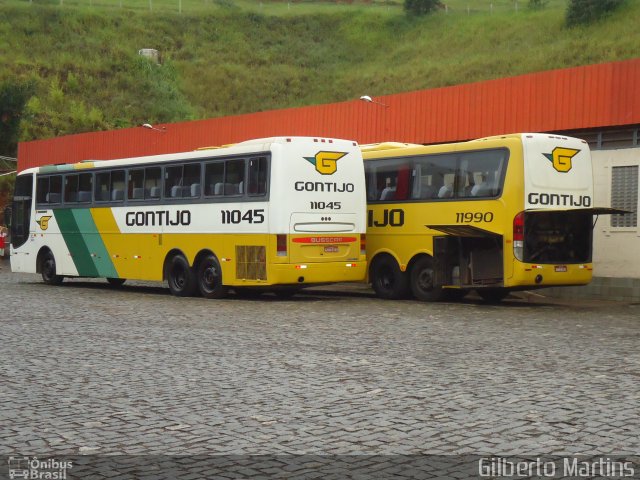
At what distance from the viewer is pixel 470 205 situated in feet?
67.2

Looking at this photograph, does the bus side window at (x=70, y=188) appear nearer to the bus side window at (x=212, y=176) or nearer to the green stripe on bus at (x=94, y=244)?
the green stripe on bus at (x=94, y=244)

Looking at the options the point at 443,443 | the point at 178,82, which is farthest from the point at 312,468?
the point at 178,82

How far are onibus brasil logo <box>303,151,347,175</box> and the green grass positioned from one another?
Answer: 45468mm

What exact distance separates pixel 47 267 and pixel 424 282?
1100 centimetres

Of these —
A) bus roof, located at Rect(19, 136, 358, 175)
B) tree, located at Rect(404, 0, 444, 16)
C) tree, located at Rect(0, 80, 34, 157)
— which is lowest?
bus roof, located at Rect(19, 136, 358, 175)

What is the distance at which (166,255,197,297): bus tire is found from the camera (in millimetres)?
22297

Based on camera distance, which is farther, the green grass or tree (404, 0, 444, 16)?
tree (404, 0, 444, 16)

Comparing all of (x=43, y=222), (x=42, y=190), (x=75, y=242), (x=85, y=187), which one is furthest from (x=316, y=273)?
(x=42, y=190)

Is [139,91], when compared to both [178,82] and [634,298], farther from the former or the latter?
[634,298]

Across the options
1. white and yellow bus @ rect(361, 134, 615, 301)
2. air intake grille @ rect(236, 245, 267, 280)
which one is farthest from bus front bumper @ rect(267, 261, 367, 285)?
white and yellow bus @ rect(361, 134, 615, 301)

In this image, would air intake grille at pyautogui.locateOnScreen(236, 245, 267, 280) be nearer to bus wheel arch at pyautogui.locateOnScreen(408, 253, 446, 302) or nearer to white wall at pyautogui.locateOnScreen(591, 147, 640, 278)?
bus wheel arch at pyautogui.locateOnScreen(408, 253, 446, 302)

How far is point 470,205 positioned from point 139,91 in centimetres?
6175

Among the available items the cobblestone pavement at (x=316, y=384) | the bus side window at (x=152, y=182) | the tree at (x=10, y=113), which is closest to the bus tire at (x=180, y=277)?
the bus side window at (x=152, y=182)

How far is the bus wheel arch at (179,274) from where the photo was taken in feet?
73.2
